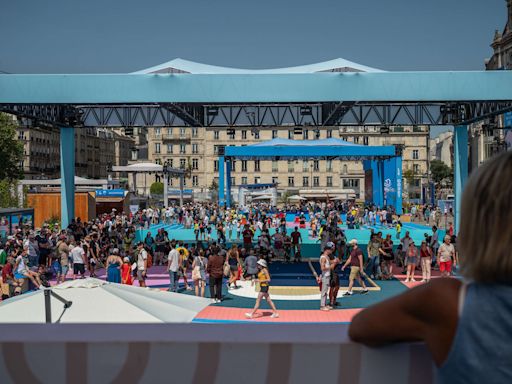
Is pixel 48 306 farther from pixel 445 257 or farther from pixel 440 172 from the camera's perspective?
pixel 440 172

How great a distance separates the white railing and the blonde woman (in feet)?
0.92

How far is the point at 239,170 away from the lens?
96.0m

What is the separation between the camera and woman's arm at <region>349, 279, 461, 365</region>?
171 centimetres

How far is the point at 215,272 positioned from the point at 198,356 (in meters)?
13.6

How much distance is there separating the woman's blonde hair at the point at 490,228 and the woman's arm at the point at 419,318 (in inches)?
3.3

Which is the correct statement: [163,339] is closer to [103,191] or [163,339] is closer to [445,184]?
[103,191]

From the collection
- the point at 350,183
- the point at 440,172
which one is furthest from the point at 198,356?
the point at 440,172

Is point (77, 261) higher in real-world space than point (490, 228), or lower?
lower

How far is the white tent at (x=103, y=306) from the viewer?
8.39 meters

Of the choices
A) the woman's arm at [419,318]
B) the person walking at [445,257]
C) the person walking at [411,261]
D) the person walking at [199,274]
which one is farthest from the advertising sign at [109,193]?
the woman's arm at [419,318]

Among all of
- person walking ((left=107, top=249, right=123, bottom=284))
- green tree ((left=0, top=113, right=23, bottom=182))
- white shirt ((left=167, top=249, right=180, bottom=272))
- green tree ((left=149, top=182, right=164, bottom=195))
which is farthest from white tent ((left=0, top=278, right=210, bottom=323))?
green tree ((left=149, top=182, right=164, bottom=195))

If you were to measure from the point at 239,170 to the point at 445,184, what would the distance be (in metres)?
37.4

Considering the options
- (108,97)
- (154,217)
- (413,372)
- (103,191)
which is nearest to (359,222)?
(154,217)

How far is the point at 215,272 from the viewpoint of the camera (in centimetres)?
1562
